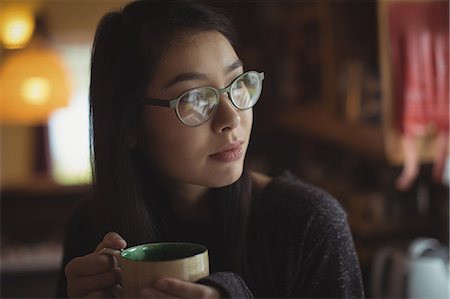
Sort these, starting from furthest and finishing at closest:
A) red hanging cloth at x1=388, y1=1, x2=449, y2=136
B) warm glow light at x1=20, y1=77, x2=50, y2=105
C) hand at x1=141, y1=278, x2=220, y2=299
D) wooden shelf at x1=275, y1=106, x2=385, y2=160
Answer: warm glow light at x1=20, y1=77, x2=50, y2=105 < wooden shelf at x1=275, y1=106, x2=385, y2=160 < red hanging cloth at x1=388, y1=1, x2=449, y2=136 < hand at x1=141, y1=278, x2=220, y2=299

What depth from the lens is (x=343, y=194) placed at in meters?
2.16

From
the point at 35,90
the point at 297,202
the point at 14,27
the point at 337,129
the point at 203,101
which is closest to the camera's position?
the point at 203,101

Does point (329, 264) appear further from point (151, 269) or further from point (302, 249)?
point (151, 269)

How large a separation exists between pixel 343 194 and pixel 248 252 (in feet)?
4.90

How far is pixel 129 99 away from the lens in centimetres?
67

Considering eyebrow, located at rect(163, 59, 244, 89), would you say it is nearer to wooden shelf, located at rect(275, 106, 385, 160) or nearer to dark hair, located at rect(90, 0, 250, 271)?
dark hair, located at rect(90, 0, 250, 271)

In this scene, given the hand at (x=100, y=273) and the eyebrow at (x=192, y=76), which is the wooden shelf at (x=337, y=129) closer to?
the eyebrow at (x=192, y=76)

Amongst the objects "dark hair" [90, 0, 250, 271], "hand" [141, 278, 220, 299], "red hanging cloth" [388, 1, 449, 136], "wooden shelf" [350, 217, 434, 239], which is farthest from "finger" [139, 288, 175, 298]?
Result: "wooden shelf" [350, 217, 434, 239]

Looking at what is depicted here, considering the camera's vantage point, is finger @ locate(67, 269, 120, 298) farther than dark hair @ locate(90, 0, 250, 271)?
No

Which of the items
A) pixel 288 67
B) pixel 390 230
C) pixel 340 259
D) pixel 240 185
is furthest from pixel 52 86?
pixel 340 259

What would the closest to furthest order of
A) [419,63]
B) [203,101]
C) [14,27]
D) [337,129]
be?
[203,101], [419,63], [337,129], [14,27]

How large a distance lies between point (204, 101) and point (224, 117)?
26 mm

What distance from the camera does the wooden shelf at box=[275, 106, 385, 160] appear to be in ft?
5.13

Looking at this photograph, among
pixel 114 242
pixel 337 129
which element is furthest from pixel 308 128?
pixel 114 242
